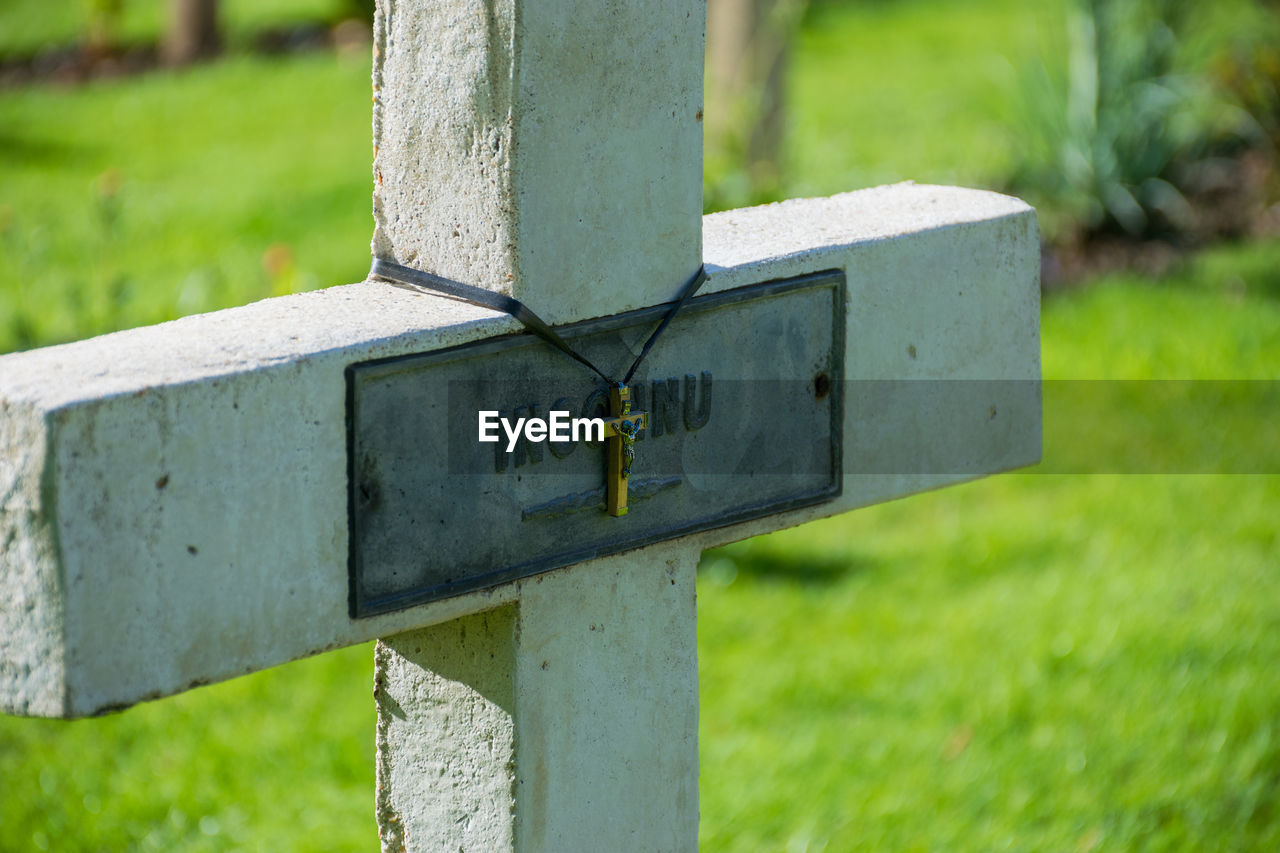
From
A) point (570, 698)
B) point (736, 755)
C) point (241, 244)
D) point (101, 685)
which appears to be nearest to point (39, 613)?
point (101, 685)

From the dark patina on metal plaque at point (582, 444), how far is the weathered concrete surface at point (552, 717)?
85mm

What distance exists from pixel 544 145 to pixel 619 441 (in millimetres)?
333

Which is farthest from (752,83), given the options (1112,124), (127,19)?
(127,19)

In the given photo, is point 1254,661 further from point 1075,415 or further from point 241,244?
point 241,244

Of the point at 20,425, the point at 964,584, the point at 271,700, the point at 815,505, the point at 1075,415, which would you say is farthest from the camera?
the point at 1075,415

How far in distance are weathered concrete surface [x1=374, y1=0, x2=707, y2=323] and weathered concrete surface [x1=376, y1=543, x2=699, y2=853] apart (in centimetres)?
35

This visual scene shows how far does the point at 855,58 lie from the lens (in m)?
10.4

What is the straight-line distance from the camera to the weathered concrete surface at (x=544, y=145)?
1533 mm

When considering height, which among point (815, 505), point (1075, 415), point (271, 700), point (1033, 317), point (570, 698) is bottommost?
point (271, 700)

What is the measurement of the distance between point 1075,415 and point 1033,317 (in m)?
3.10

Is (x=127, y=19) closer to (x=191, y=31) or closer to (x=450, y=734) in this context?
(x=191, y=31)

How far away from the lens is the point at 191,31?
10.8 metres

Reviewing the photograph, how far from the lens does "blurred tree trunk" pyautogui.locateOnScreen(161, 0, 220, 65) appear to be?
1071 cm

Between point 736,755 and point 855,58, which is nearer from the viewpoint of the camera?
point 736,755
